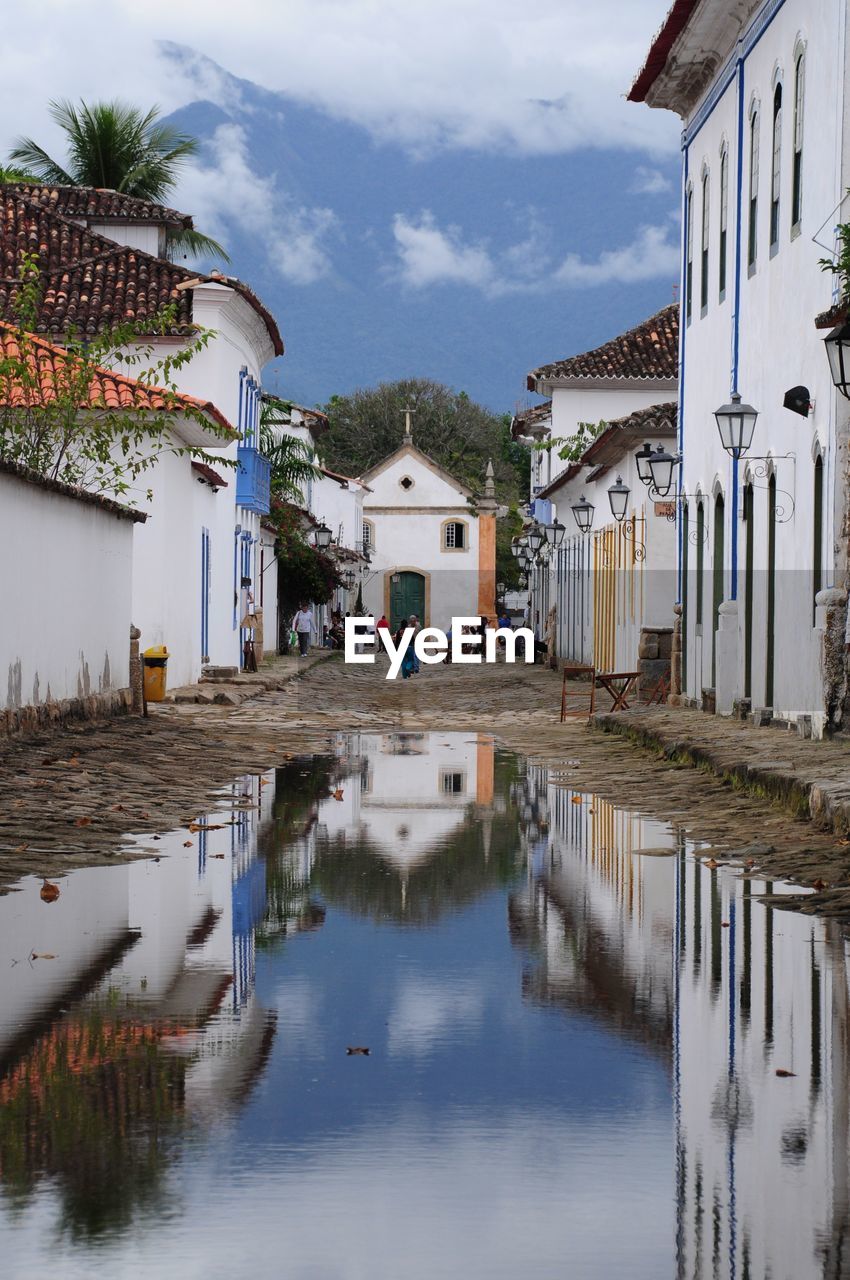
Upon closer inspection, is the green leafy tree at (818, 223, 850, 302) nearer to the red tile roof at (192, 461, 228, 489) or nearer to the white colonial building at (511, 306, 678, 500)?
the red tile roof at (192, 461, 228, 489)

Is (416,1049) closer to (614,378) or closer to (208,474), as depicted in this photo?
(208,474)

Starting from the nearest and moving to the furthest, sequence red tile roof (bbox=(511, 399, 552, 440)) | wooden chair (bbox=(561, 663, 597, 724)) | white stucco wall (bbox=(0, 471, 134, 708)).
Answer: white stucco wall (bbox=(0, 471, 134, 708)) → wooden chair (bbox=(561, 663, 597, 724)) → red tile roof (bbox=(511, 399, 552, 440))

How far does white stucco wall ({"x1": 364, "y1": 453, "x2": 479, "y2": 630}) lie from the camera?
9200 centimetres

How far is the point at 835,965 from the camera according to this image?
7.65 m

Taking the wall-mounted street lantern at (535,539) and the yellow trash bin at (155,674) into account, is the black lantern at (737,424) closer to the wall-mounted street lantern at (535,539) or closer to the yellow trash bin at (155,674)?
the yellow trash bin at (155,674)

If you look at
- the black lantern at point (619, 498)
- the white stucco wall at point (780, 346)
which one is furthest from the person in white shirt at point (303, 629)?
the white stucco wall at point (780, 346)

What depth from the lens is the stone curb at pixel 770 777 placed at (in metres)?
11.8

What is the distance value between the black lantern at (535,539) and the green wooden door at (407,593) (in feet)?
97.8

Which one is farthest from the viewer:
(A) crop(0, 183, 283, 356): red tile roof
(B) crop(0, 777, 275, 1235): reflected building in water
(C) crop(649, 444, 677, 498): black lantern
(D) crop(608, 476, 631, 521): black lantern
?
(A) crop(0, 183, 283, 356): red tile roof

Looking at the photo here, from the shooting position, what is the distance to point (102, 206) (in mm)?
45875

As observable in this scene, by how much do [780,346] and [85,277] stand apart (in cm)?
2051

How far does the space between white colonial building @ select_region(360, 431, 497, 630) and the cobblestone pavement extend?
60032mm

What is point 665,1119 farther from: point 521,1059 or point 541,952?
point 541,952

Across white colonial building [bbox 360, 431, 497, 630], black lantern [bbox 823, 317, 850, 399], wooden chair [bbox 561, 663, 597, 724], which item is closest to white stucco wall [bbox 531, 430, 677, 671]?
wooden chair [bbox 561, 663, 597, 724]
